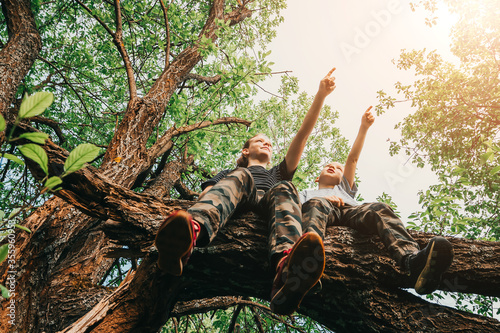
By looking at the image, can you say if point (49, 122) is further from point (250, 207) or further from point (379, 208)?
point (379, 208)

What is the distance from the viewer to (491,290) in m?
2.22

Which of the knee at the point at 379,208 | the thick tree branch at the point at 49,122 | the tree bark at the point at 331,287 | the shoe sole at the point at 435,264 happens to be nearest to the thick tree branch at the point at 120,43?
the thick tree branch at the point at 49,122

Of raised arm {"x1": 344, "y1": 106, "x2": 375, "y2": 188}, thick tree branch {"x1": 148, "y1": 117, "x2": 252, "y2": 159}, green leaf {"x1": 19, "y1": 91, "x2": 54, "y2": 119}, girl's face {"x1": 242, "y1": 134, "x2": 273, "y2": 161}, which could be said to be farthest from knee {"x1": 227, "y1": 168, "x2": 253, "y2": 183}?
thick tree branch {"x1": 148, "y1": 117, "x2": 252, "y2": 159}

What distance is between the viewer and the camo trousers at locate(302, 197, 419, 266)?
7.37 ft

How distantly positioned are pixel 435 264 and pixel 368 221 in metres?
0.82

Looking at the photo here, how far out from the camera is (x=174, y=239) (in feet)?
5.31

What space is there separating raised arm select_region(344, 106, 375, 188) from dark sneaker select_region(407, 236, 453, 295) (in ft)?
6.14

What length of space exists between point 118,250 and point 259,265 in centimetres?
118

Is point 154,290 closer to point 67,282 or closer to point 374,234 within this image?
point 67,282

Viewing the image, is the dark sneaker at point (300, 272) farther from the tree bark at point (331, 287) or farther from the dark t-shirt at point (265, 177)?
the dark t-shirt at point (265, 177)

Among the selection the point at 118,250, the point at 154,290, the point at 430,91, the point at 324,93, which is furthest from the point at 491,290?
the point at 430,91

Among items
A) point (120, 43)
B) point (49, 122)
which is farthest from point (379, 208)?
point (49, 122)

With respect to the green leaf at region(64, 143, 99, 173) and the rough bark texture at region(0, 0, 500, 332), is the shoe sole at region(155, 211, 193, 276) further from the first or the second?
the green leaf at region(64, 143, 99, 173)

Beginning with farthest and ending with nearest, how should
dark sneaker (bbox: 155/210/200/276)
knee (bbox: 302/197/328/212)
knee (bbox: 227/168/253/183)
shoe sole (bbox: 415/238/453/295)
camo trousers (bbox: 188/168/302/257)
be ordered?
knee (bbox: 302/197/328/212)
knee (bbox: 227/168/253/183)
camo trousers (bbox: 188/168/302/257)
shoe sole (bbox: 415/238/453/295)
dark sneaker (bbox: 155/210/200/276)
